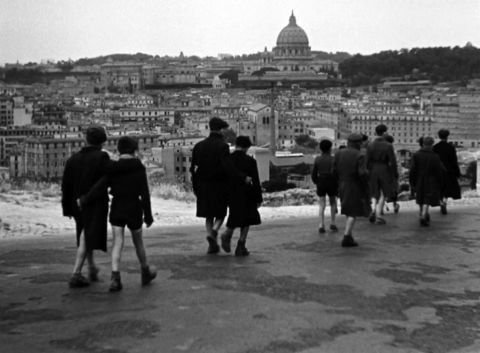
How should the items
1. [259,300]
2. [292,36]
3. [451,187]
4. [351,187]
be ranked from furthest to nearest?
[292,36] → [451,187] → [351,187] → [259,300]

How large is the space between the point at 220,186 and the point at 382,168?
2311 millimetres

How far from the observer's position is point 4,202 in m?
9.75

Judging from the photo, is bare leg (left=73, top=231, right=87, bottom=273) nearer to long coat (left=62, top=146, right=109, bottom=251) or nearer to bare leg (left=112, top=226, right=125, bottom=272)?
long coat (left=62, top=146, right=109, bottom=251)

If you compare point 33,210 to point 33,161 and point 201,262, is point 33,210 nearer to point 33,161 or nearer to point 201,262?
point 201,262

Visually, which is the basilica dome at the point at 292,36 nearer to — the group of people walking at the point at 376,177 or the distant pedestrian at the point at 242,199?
the group of people walking at the point at 376,177

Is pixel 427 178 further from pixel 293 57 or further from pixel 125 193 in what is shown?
pixel 293 57

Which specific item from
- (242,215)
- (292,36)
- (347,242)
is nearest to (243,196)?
(242,215)

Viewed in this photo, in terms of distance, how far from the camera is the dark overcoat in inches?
335

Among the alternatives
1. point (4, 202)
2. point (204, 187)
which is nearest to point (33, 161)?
point (4, 202)

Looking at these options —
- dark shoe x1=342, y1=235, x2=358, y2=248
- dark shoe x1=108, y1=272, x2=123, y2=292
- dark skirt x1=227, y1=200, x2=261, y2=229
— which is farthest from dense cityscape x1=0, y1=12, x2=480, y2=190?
dark shoe x1=108, y1=272, x2=123, y2=292

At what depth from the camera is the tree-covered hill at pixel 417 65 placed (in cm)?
10819

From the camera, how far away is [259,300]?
17.3ft

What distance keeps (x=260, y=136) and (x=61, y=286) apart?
59351 mm

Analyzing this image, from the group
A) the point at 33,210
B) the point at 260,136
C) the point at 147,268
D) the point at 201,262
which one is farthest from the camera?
the point at 260,136
